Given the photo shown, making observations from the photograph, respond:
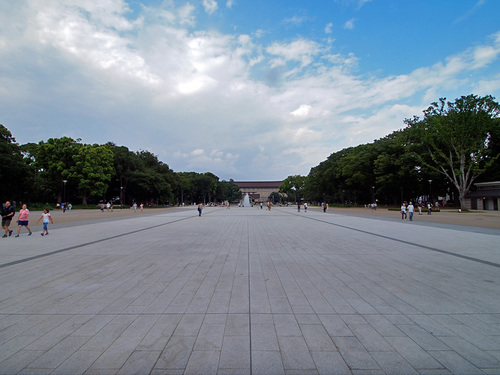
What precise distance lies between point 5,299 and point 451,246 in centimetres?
1161

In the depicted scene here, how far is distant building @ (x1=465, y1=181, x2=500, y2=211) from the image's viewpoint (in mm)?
44847

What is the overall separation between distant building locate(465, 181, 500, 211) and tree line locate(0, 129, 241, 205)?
59.4 m

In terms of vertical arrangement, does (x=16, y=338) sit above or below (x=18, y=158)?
below

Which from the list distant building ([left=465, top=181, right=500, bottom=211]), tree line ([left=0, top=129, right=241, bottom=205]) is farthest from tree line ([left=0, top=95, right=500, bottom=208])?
distant building ([left=465, top=181, right=500, bottom=211])

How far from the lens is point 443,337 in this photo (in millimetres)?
3320

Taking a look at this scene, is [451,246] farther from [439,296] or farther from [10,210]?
A: [10,210]

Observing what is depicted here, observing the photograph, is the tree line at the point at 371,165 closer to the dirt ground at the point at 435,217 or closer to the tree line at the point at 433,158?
the tree line at the point at 433,158

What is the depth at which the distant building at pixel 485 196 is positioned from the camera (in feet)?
147

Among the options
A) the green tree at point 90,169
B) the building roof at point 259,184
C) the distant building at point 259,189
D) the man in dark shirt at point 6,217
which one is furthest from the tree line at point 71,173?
the building roof at point 259,184

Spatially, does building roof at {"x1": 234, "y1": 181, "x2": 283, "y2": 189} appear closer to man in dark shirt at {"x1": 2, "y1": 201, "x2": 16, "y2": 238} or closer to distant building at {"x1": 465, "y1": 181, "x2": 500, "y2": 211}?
distant building at {"x1": 465, "y1": 181, "x2": 500, "y2": 211}

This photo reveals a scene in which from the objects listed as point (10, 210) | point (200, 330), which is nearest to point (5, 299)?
point (200, 330)

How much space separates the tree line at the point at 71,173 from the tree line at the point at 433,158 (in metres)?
43.5

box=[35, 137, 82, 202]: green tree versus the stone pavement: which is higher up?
box=[35, 137, 82, 202]: green tree

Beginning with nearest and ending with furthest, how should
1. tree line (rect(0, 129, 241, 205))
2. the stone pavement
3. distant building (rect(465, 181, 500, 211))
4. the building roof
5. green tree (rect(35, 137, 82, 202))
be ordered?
1. the stone pavement
2. distant building (rect(465, 181, 500, 211))
3. tree line (rect(0, 129, 241, 205))
4. green tree (rect(35, 137, 82, 202))
5. the building roof
